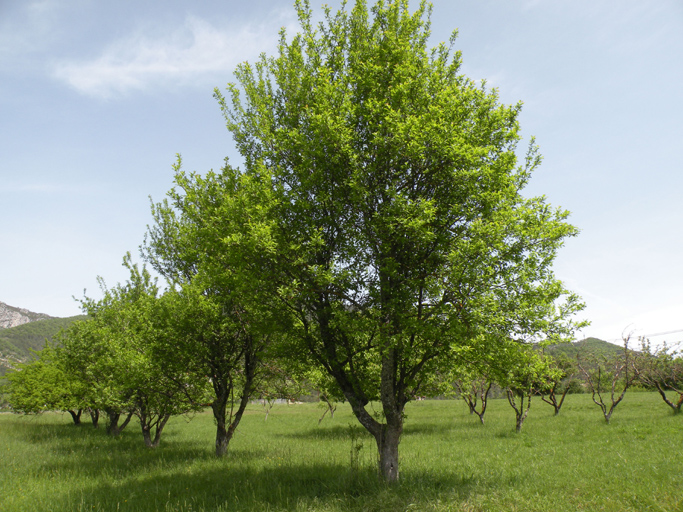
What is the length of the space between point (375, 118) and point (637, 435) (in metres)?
20.1

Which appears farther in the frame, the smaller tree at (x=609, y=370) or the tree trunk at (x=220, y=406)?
the smaller tree at (x=609, y=370)

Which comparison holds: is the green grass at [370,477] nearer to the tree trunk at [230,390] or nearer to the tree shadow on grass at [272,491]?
the tree shadow on grass at [272,491]

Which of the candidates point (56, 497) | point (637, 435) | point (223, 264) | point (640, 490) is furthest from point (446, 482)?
point (637, 435)

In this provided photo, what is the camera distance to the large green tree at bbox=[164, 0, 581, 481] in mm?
8648

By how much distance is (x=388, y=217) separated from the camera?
8688 millimetres

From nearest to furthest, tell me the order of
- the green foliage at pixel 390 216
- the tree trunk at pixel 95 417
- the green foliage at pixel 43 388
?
the green foliage at pixel 390 216 → the green foliage at pixel 43 388 → the tree trunk at pixel 95 417

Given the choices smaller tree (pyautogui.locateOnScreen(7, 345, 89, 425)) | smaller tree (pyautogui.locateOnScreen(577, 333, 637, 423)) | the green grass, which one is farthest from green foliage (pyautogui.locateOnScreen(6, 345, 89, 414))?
smaller tree (pyautogui.locateOnScreen(577, 333, 637, 423))

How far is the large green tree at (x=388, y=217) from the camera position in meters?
8.65

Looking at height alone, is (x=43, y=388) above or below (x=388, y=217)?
below

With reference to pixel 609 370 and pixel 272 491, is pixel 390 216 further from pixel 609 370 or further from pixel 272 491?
pixel 609 370

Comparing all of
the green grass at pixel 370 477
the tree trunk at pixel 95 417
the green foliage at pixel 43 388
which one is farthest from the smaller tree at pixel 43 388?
the green grass at pixel 370 477

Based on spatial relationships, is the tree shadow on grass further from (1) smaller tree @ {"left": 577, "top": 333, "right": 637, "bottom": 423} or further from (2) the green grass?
(1) smaller tree @ {"left": 577, "top": 333, "right": 637, "bottom": 423}

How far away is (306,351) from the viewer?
37.6ft

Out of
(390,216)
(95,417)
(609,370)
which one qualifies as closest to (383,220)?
(390,216)
